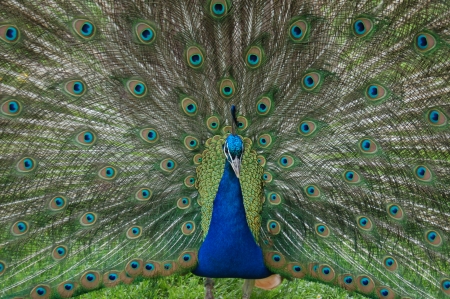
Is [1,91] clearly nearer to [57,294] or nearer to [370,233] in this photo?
[57,294]

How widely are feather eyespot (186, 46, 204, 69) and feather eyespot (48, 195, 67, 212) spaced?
3.04ft

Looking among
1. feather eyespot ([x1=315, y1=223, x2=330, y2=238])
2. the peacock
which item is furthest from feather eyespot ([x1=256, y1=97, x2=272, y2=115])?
feather eyespot ([x1=315, y1=223, x2=330, y2=238])

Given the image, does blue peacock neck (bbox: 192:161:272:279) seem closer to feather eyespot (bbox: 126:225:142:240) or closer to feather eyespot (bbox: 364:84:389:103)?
feather eyespot (bbox: 126:225:142:240)

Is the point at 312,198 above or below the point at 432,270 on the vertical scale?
above

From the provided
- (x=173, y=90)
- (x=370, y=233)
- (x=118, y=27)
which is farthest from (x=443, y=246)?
(x=118, y=27)

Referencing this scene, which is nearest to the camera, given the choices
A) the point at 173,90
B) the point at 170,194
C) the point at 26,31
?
the point at 26,31

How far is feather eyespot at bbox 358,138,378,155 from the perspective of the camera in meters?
2.73

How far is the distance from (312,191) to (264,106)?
0.50 m

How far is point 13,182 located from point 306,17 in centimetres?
158

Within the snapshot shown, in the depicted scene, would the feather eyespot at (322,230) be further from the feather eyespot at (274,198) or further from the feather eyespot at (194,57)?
the feather eyespot at (194,57)

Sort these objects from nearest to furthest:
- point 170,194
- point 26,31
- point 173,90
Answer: point 26,31
point 173,90
point 170,194

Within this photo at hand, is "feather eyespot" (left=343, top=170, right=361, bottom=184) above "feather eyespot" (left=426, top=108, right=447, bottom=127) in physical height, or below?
below

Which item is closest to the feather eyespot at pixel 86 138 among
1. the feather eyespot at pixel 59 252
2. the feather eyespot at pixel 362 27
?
the feather eyespot at pixel 59 252

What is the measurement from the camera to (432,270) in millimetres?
2826
